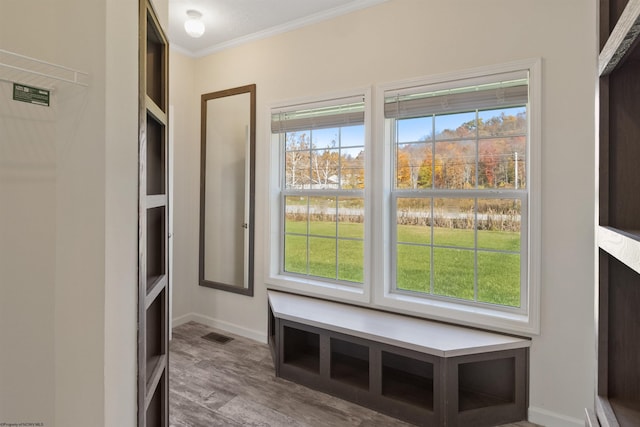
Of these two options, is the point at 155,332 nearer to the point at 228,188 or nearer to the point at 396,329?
the point at 396,329

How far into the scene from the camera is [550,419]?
209 cm

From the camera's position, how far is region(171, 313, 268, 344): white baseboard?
3.32 metres

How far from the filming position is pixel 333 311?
2682 mm

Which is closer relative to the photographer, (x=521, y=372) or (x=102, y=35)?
(x=102, y=35)

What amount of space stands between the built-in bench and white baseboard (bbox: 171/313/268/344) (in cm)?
65

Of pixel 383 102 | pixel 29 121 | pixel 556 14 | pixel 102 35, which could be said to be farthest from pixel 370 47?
pixel 29 121

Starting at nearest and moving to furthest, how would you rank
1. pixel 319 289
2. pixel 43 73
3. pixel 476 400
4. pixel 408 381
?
pixel 43 73
pixel 476 400
pixel 408 381
pixel 319 289

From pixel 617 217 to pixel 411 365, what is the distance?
207 cm

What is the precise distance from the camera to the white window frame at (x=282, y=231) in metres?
2.71

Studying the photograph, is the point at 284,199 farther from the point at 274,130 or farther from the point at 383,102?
the point at 383,102

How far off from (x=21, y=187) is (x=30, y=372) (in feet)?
2.00

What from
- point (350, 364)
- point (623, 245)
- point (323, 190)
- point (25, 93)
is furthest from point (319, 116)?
point (623, 245)

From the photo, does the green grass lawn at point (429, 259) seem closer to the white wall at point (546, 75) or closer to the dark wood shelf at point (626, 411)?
the white wall at point (546, 75)

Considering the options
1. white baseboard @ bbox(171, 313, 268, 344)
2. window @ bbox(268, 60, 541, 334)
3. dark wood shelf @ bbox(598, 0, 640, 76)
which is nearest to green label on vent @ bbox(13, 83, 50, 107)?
dark wood shelf @ bbox(598, 0, 640, 76)
